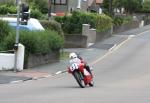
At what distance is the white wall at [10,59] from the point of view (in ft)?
96.1

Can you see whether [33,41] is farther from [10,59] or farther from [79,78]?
[79,78]

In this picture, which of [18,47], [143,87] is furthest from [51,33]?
[143,87]

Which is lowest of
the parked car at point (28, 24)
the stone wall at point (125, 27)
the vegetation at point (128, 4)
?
the stone wall at point (125, 27)

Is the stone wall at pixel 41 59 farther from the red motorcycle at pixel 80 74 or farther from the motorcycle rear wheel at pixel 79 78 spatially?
the motorcycle rear wheel at pixel 79 78

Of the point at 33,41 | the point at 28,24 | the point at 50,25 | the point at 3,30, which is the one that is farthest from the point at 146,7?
the point at 33,41

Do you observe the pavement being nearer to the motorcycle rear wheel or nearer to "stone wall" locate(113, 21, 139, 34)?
the motorcycle rear wheel

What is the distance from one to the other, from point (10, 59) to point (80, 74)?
8.62 m

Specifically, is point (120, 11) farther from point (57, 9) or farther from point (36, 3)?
point (36, 3)

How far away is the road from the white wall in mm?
2374

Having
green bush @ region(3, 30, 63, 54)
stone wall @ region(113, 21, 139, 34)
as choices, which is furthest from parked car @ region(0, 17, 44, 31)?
stone wall @ region(113, 21, 139, 34)

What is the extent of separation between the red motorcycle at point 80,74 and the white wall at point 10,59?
820 centimetres

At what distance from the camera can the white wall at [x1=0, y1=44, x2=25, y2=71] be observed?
29281 mm

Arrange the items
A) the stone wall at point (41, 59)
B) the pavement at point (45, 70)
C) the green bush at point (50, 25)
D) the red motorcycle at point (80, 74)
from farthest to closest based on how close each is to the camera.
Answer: the green bush at point (50, 25) → the stone wall at point (41, 59) → the pavement at point (45, 70) → the red motorcycle at point (80, 74)

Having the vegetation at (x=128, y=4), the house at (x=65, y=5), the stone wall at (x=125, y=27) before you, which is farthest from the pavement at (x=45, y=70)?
the vegetation at (x=128, y=4)
